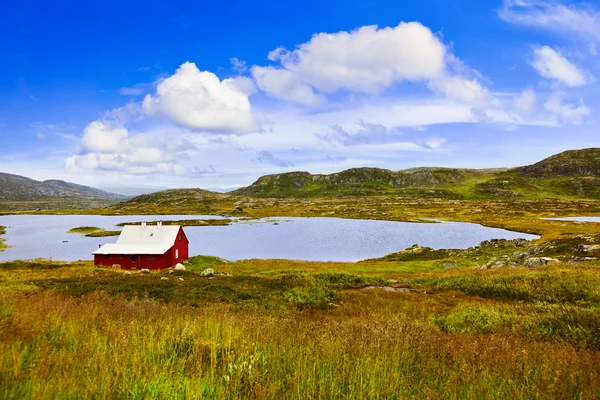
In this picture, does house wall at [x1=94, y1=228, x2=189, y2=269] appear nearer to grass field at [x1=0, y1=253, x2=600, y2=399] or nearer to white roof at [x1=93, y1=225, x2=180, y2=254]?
white roof at [x1=93, y1=225, x2=180, y2=254]

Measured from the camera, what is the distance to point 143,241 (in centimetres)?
5562

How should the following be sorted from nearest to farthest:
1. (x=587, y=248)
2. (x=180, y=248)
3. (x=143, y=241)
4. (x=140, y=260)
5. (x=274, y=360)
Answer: (x=274, y=360) → (x=587, y=248) → (x=140, y=260) → (x=143, y=241) → (x=180, y=248)

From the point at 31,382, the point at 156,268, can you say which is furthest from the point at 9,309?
the point at 156,268

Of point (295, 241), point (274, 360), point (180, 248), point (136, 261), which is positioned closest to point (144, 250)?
point (136, 261)

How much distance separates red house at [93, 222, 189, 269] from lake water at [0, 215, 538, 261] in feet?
42.5

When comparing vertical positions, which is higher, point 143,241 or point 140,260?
point 143,241

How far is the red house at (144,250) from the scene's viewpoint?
52.7 meters

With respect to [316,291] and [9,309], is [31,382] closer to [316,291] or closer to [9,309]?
[9,309]

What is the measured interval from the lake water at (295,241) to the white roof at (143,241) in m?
13.7

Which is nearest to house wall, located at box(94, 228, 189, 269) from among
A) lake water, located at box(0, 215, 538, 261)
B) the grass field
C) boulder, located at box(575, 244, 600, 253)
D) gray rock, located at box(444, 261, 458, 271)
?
lake water, located at box(0, 215, 538, 261)

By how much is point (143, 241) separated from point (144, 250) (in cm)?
300

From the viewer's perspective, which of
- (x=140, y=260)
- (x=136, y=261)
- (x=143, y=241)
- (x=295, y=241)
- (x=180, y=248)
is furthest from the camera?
(x=295, y=241)

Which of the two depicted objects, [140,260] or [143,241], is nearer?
[140,260]

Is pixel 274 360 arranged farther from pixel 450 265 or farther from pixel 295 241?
pixel 295 241
